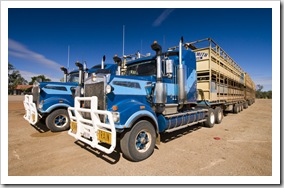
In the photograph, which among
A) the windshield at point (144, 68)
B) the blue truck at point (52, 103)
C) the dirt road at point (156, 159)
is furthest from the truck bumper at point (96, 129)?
the blue truck at point (52, 103)

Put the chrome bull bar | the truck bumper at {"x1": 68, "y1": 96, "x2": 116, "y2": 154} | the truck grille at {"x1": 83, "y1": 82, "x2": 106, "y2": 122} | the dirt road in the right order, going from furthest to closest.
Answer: the chrome bull bar < the truck grille at {"x1": 83, "y1": 82, "x2": 106, "y2": 122} < the dirt road < the truck bumper at {"x1": 68, "y1": 96, "x2": 116, "y2": 154}

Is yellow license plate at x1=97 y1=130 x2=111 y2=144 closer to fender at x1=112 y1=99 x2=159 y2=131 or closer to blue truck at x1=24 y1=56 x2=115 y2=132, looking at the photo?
fender at x1=112 y1=99 x2=159 y2=131

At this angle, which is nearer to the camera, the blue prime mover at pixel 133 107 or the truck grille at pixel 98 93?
the blue prime mover at pixel 133 107

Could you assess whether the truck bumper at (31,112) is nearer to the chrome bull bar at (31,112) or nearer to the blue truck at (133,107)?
the chrome bull bar at (31,112)

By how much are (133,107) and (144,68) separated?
5.91 ft

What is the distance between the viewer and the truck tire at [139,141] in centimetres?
334

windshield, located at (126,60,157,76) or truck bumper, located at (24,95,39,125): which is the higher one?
windshield, located at (126,60,157,76)

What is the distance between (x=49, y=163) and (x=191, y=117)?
4.63m

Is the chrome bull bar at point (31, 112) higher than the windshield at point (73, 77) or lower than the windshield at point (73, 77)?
lower

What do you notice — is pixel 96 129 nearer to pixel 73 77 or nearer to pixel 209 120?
pixel 73 77

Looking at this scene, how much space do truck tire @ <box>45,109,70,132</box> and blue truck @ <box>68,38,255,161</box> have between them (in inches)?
90.4

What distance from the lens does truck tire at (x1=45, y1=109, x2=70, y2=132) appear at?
5.89 metres

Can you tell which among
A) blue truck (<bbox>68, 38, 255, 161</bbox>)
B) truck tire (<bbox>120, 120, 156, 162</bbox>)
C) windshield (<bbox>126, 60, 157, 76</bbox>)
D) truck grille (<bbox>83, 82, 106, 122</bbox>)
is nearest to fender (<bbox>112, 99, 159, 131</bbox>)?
blue truck (<bbox>68, 38, 255, 161</bbox>)

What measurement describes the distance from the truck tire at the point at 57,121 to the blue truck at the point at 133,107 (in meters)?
2.30
